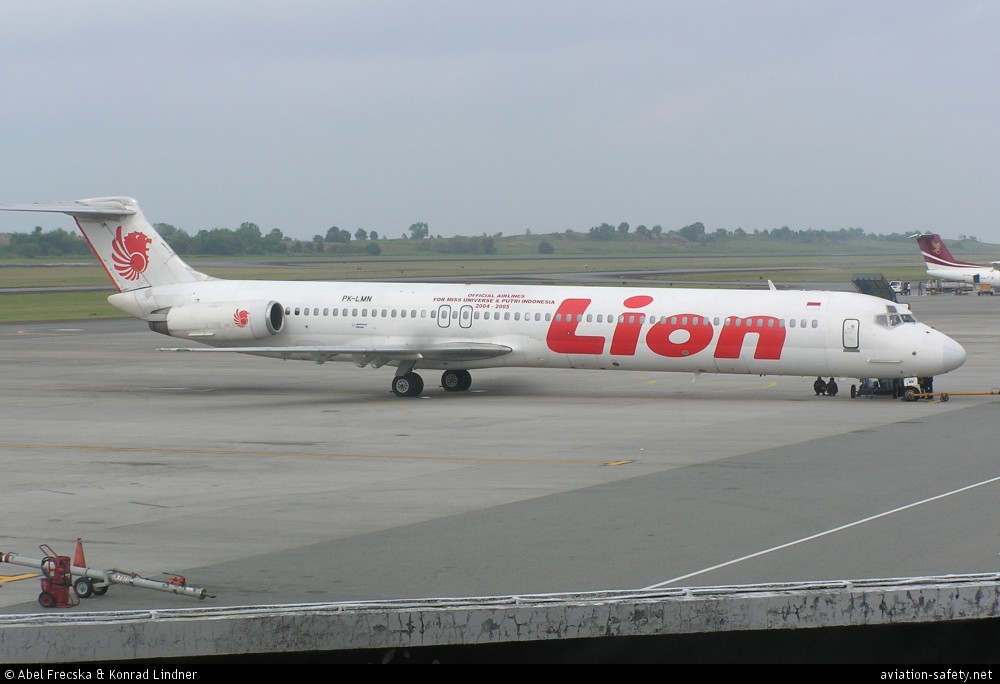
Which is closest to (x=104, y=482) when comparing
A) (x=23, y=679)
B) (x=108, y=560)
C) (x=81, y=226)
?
(x=108, y=560)

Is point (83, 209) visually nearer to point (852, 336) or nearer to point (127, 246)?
point (127, 246)

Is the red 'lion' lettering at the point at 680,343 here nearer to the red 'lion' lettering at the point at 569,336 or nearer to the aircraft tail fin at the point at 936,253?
the red 'lion' lettering at the point at 569,336

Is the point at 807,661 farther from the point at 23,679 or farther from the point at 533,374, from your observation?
the point at 533,374

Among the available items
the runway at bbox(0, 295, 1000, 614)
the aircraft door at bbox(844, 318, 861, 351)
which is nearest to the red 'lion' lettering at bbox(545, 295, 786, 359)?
the runway at bbox(0, 295, 1000, 614)

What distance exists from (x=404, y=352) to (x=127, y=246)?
10.0 metres

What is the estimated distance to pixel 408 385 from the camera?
33375 millimetres

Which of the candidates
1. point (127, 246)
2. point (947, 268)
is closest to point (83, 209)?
point (127, 246)

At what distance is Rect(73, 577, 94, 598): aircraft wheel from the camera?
12.3 m

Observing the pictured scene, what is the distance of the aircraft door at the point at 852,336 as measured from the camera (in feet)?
101

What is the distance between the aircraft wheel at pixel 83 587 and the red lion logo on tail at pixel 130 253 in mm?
26184

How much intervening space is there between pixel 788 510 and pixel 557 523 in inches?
130

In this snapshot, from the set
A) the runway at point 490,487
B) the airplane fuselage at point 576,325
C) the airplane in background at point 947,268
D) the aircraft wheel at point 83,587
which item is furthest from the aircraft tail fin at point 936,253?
the aircraft wheel at point 83,587

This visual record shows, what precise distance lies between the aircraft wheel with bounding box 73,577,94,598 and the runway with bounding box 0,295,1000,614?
18 cm

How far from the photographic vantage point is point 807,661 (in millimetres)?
9383
